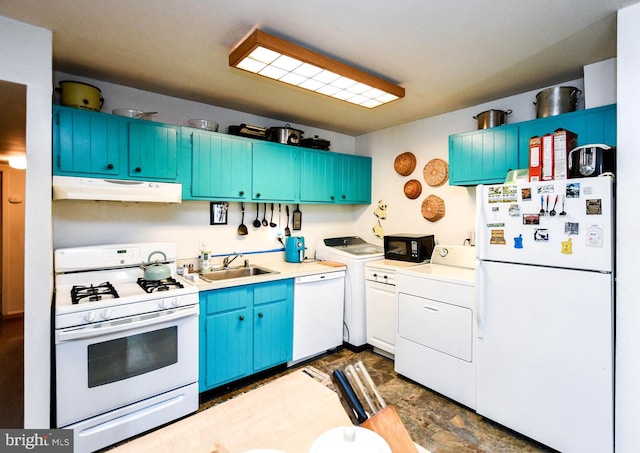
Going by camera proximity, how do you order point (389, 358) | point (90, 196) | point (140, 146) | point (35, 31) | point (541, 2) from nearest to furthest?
point (541, 2)
point (35, 31)
point (90, 196)
point (140, 146)
point (389, 358)

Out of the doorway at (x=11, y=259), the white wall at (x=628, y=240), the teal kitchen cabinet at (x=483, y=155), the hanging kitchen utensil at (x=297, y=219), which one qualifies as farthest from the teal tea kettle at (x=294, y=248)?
the white wall at (x=628, y=240)

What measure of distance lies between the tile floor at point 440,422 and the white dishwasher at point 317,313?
0.85 feet

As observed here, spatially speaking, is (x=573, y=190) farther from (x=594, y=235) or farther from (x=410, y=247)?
(x=410, y=247)

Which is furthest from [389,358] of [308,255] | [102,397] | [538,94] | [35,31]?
[35,31]

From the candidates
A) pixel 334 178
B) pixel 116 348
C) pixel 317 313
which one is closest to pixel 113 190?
pixel 116 348

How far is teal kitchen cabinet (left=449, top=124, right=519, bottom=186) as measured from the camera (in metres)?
2.62

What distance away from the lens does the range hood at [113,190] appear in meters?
2.09

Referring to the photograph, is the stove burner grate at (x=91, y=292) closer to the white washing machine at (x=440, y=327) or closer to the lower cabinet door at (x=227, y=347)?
the lower cabinet door at (x=227, y=347)

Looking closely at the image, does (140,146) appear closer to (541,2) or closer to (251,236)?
(251,236)

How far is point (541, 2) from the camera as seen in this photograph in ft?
5.29

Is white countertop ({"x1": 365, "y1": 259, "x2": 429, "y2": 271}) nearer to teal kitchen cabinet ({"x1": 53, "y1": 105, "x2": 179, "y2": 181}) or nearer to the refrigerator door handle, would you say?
the refrigerator door handle

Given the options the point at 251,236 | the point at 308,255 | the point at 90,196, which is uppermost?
the point at 90,196

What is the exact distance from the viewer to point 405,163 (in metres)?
3.68

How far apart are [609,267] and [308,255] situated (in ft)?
9.05
